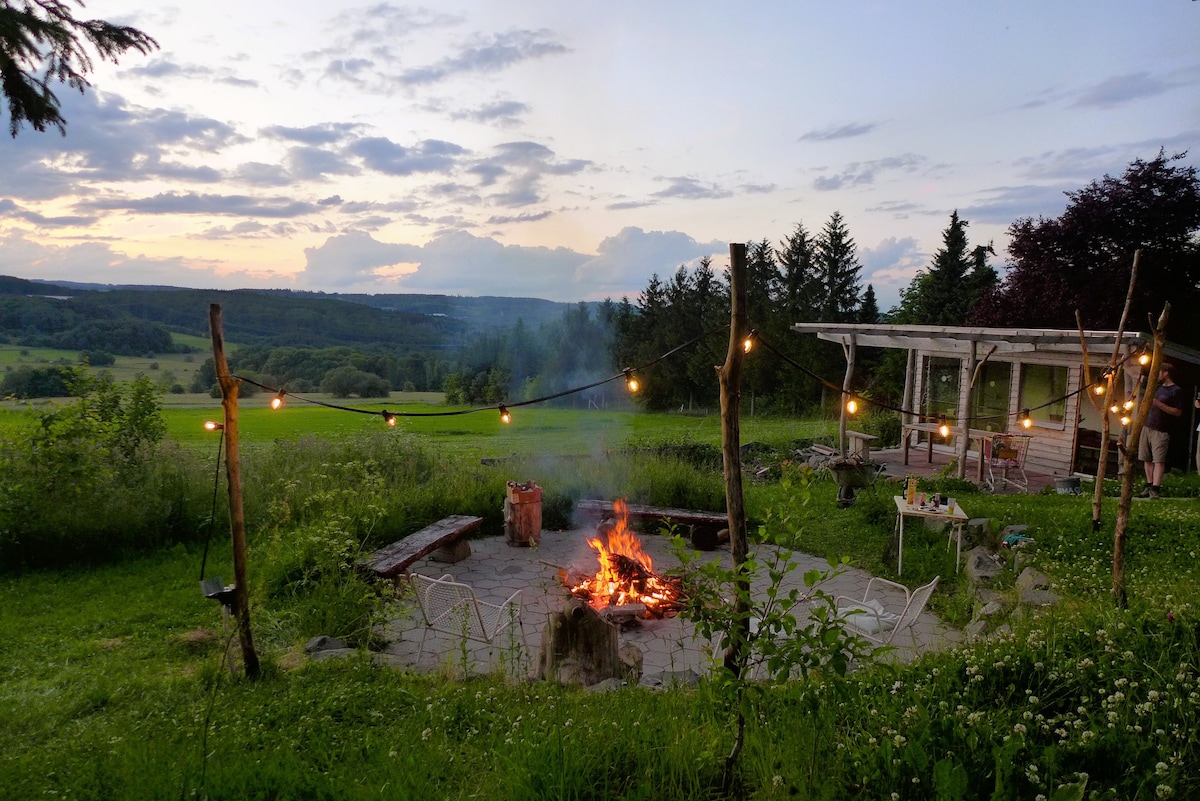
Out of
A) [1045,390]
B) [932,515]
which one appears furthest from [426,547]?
[1045,390]

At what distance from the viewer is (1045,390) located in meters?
14.5

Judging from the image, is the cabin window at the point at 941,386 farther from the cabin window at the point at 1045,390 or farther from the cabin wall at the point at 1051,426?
the cabin window at the point at 1045,390

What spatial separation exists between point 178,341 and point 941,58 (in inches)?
862

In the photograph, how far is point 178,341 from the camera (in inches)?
843

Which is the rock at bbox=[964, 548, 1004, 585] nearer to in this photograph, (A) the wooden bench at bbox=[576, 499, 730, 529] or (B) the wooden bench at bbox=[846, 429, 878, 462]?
(A) the wooden bench at bbox=[576, 499, 730, 529]

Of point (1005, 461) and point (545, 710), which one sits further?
point (1005, 461)

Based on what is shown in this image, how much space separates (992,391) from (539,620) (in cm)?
1365

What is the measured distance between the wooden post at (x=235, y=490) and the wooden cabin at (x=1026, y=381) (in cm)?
1027

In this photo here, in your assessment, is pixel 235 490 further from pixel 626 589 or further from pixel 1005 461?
pixel 1005 461

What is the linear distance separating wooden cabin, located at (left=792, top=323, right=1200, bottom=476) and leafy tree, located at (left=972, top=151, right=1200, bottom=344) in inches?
189

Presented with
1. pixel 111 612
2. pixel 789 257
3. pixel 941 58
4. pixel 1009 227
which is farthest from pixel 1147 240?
pixel 111 612

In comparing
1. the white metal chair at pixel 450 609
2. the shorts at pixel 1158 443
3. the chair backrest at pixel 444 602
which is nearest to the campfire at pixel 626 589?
the white metal chair at pixel 450 609

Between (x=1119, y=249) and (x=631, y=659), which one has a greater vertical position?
(x=1119, y=249)

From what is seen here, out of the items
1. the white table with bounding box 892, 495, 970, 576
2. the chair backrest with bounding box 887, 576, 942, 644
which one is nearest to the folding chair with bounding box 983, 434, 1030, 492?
the white table with bounding box 892, 495, 970, 576
